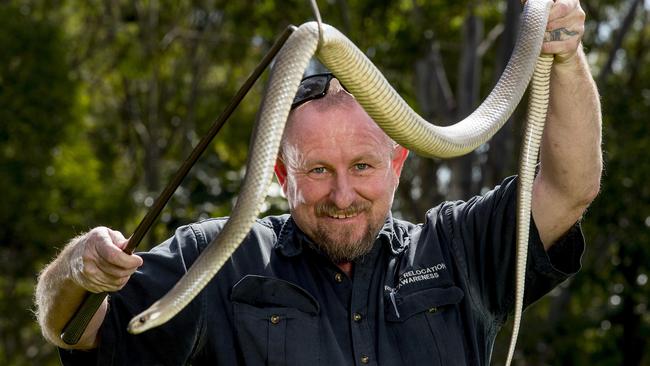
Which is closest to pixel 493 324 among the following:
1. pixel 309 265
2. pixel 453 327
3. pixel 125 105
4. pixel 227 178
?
pixel 453 327

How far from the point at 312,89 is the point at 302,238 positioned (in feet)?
1.95

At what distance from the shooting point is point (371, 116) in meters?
3.85

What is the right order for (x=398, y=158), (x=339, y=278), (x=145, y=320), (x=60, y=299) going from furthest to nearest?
1. (x=398, y=158)
2. (x=339, y=278)
3. (x=60, y=299)
4. (x=145, y=320)

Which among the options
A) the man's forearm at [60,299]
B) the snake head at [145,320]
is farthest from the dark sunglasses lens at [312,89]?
the snake head at [145,320]

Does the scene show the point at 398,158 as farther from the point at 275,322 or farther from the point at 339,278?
the point at 275,322

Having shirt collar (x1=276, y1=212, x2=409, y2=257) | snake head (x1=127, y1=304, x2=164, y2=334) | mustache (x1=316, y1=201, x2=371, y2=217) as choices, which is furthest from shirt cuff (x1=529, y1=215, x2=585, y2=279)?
snake head (x1=127, y1=304, x2=164, y2=334)

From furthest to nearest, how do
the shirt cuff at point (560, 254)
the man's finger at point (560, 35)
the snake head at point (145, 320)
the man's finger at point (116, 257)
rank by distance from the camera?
the shirt cuff at point (560, 254), the man's finger at point (560, 35), the man's finger at point (116, 257), the snake head at point (145, 320)

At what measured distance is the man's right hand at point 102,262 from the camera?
12.5ft

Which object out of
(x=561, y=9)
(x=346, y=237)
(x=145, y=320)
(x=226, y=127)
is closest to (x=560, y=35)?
(x=561, y=9)

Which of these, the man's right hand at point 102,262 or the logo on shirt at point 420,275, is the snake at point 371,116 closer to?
the man's right hand at point 102,262

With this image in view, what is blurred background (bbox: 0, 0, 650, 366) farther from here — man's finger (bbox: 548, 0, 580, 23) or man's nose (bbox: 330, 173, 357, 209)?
Result: man's finger (bbox: 548, 0, 580, 23)

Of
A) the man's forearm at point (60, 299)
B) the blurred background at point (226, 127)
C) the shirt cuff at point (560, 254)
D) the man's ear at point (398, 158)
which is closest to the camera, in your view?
the man's forearm at point (60, 299)

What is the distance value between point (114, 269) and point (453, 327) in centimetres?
141

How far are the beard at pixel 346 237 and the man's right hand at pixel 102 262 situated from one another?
932mm
